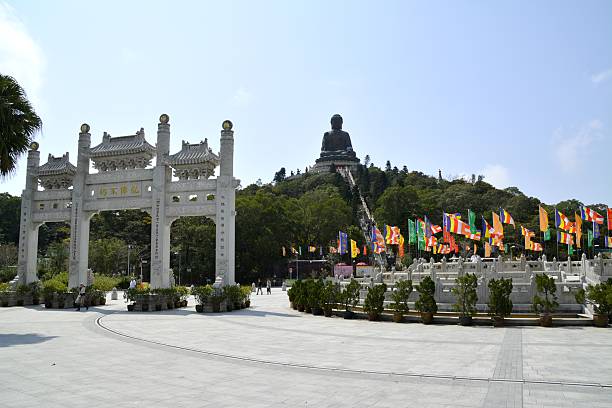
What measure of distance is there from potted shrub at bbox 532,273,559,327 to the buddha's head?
123083mm

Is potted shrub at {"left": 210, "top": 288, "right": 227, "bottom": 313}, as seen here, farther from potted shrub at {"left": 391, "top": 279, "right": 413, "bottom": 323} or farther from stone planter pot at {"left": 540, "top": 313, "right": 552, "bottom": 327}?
stone planter pot at {"left": 540, "top": 313, "right": 552, "bottom": 327}

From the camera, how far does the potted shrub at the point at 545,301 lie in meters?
19.3

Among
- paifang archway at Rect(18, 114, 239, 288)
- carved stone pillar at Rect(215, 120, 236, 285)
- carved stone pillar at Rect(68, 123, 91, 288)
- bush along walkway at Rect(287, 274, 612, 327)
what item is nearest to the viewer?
bush along walkway at Rect(287, 274, 612, 327)

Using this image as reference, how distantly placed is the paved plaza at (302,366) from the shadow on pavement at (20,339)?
34 mm

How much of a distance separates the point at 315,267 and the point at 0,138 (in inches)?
2216

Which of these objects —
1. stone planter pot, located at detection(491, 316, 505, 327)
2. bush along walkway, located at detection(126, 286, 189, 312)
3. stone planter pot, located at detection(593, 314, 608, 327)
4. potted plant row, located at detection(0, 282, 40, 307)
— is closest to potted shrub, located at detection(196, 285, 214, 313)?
bush along walkway, located at detection(126, 286, 189, 312)

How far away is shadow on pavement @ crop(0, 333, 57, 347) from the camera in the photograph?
1511 centimetres

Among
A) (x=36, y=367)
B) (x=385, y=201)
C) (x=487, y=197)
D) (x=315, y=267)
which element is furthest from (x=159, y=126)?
(x=487, y=197)

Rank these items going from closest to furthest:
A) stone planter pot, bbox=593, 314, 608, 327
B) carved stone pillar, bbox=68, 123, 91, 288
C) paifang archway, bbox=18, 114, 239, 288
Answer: stone planter pot, bbox=593, 314, 608, 327 < paifang archway, bbox=18, 114, 239, 288 < carved stone pillar, bbox=68, 123, 91, 288

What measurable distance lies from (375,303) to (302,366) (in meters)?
11.4

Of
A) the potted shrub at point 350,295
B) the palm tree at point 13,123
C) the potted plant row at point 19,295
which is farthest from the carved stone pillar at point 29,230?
the potted shrub at point 350,295

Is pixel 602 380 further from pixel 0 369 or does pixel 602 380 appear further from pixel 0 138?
pixel 0 138

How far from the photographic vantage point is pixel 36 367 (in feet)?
37.0

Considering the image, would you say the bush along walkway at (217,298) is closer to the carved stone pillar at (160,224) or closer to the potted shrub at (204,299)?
the potted shrub at (204,299)
